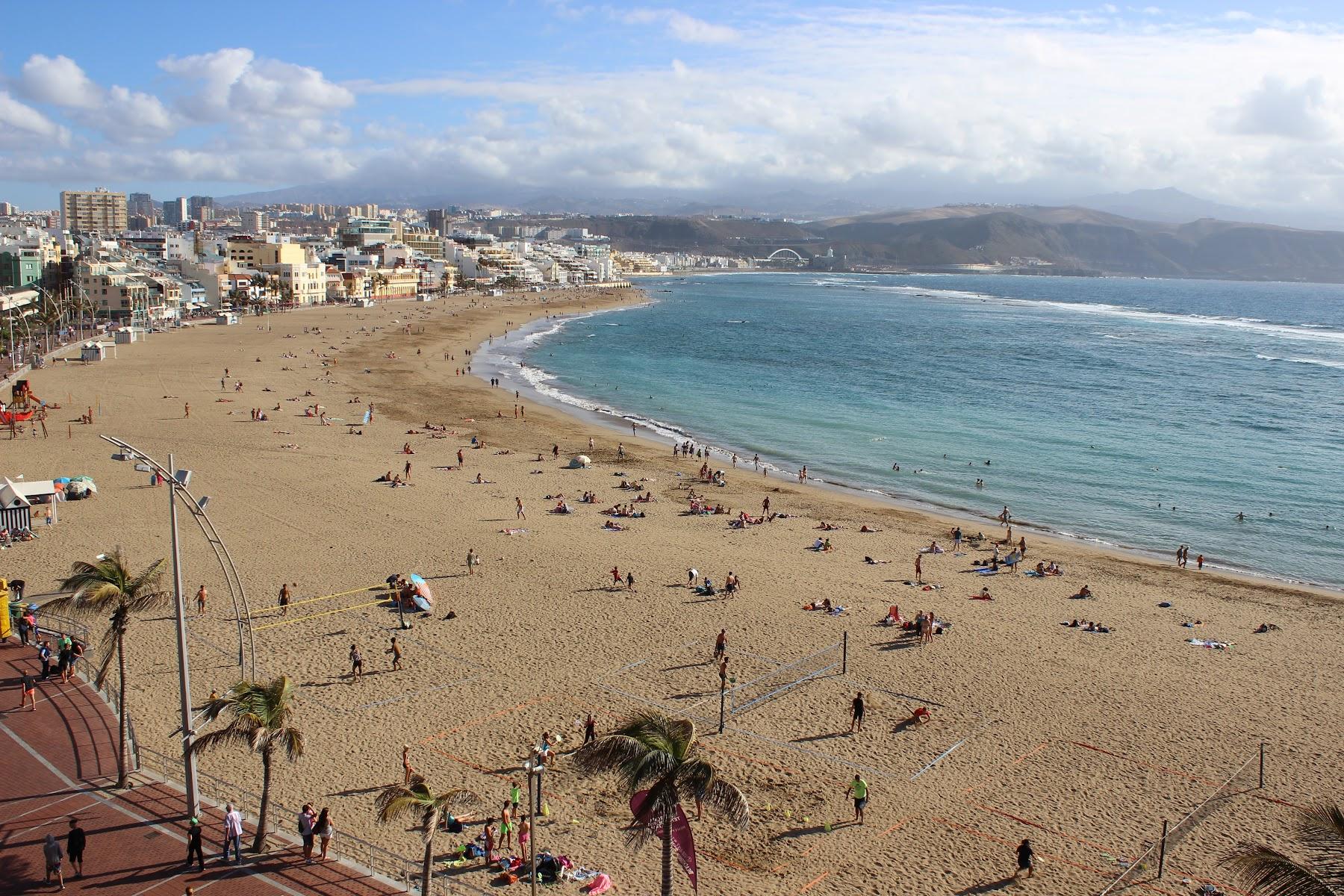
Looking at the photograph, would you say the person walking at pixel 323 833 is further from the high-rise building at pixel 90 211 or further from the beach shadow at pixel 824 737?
the high-rise building at pixel 90 211

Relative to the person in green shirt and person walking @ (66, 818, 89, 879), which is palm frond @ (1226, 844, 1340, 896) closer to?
the person in green shirt

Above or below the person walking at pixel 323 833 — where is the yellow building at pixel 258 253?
above

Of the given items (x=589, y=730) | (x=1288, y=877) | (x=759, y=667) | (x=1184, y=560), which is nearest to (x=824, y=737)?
(x=759, y=667)

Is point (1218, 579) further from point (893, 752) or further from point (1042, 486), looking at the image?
point (893, 752)

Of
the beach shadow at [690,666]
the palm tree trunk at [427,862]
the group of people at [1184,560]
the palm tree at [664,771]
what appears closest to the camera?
the palm tree at [664,771]

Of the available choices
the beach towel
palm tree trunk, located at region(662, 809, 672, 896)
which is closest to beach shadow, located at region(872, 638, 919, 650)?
the beach towel

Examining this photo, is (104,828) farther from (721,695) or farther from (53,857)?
(721,695)

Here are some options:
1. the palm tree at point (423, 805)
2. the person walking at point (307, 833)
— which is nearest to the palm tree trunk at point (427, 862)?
the palm tree at point (423, 805)

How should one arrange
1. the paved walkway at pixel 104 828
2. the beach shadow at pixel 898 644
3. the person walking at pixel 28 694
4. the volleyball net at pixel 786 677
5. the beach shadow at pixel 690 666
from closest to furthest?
the paved walkway at pixel 104 828 → the person walking at pixel 28 694 → the volleyball net at pixel 786 677 → the beach shadow at pixel 690 666 → the beach shadow at pixel 898 644
